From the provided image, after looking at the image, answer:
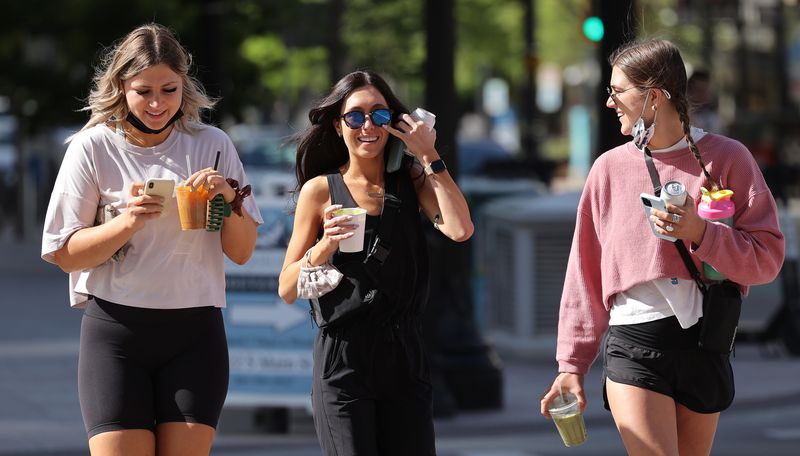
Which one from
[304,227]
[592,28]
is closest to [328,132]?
[304,227]

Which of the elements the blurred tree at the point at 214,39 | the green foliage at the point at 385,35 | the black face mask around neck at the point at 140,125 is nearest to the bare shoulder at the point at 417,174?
the black face mask around neck at the point at 140,125

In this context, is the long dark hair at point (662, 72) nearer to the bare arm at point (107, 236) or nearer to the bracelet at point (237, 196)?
the bracelet at point (237, 196)

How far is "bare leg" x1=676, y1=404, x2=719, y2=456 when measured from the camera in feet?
14.9

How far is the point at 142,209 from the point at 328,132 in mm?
744

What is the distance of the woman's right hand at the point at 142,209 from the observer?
436 centimetres

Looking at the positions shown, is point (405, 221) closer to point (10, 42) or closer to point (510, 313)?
point (510, 313)

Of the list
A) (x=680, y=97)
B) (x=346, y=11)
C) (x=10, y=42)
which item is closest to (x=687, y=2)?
(x=346, y=11)

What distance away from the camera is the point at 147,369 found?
456 cm

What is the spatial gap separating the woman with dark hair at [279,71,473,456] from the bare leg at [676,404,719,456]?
735 mm

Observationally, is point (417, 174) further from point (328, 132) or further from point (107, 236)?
point (107, 236)

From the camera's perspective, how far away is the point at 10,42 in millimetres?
22375

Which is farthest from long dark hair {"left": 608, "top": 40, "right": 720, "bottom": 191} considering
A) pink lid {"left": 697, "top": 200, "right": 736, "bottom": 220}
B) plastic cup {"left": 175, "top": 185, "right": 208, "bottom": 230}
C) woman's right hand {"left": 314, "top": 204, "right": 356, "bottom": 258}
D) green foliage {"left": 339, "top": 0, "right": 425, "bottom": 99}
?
green foliage {"left": 339, "top": 0, "right": 425, "bottom": 99}

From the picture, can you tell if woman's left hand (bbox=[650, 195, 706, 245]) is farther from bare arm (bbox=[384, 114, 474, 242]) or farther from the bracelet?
the bracelet

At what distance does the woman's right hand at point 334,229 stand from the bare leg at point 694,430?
110 centimetres
